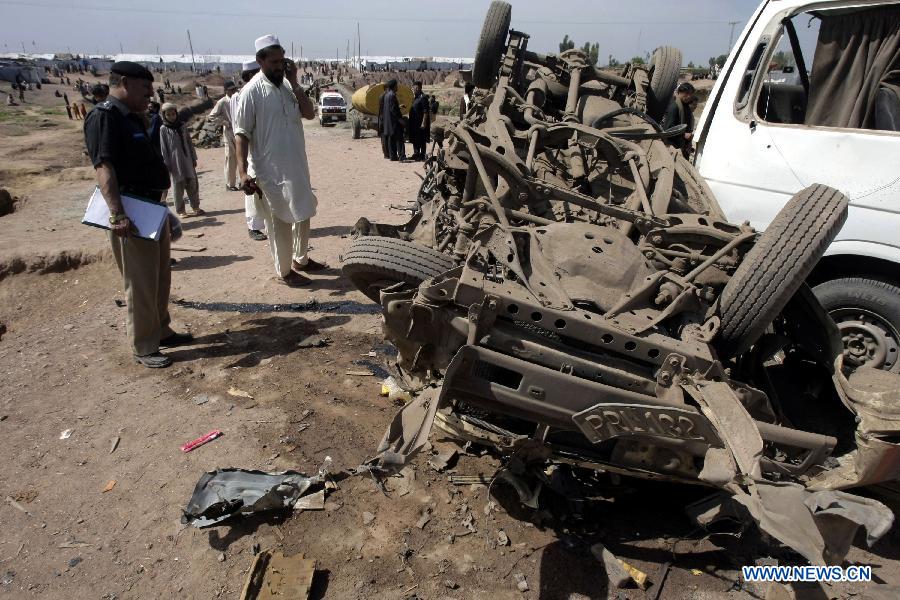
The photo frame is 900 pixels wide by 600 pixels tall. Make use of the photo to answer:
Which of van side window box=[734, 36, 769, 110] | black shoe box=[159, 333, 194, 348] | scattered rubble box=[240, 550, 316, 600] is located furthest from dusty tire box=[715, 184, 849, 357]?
black shoe box=[159, 333, 194, 348]

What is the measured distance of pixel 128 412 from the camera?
3445mm

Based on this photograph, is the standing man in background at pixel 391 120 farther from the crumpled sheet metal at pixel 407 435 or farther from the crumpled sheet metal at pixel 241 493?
the crumpled sheet metal at pixel 407 435

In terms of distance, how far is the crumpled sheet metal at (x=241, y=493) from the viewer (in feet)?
8.45

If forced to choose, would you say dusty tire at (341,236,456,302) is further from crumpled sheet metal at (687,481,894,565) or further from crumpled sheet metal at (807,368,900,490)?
crumpled sheet metal at (807,368,900,490)

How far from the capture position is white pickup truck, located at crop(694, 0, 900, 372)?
3.28 metres

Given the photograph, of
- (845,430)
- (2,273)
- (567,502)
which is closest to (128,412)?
(567,502)

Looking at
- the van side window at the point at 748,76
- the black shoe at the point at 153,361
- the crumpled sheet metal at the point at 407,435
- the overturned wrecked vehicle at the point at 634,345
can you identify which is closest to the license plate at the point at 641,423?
the overturned wrecked vehicle at the point at 634,345

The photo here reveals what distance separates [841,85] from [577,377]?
10.6 ft

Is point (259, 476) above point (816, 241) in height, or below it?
below

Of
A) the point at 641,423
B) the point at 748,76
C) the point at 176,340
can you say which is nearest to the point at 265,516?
the point at 641,423

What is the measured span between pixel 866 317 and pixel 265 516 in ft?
11.8

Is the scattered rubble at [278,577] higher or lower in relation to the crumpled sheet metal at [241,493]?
lower

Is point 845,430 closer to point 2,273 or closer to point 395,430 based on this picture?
point 395,430

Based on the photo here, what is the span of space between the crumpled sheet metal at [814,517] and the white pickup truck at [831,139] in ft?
6.37
